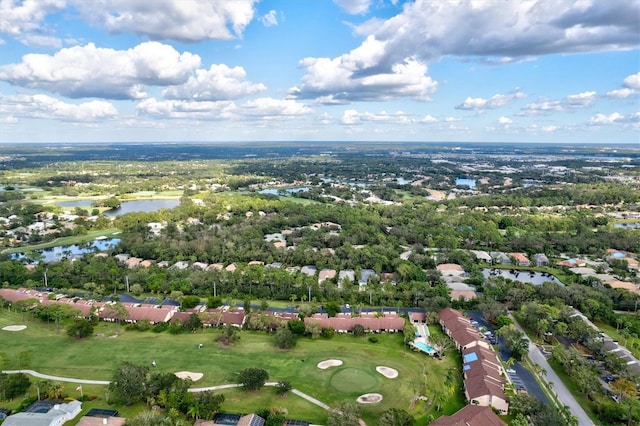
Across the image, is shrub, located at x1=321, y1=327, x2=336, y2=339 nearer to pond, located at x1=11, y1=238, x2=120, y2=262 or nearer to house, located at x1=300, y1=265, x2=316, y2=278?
house, located at x1=300, y1=265, x2=316, y2=278

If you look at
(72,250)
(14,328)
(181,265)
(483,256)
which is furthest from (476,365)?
(72,250)

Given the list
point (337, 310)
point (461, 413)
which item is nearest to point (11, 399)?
point (337, 310)

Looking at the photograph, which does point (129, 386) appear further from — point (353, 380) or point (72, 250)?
point (72, 250)

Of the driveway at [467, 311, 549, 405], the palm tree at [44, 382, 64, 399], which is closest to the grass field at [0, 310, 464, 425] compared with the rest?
the palm tree at [44, 382, 64, 399]

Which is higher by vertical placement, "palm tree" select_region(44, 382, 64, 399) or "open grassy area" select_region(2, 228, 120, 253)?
"open grassy area" select_region(2, 228, 120, 253)

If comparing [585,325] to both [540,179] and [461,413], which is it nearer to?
[461,413]

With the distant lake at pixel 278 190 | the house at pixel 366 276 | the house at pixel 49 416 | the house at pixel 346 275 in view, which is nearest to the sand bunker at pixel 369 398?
the house at pixel 49 416
